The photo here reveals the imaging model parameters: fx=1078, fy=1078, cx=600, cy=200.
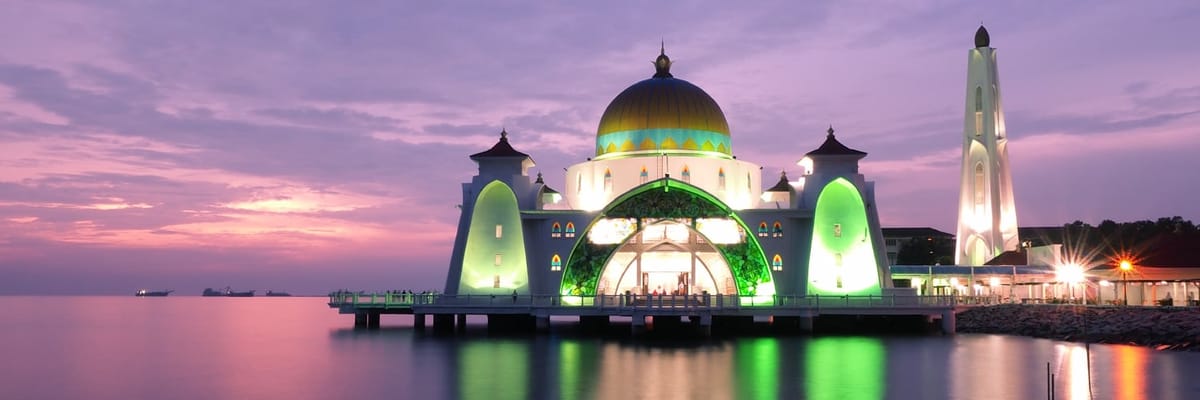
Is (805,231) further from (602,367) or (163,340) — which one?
(163,340)

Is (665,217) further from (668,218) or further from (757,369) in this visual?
(757,369)

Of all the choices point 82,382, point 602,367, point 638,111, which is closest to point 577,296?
point 638,111

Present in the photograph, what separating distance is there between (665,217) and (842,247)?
7.84 metres

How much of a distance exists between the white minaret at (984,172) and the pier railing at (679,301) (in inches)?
746

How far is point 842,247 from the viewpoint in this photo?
47125mm

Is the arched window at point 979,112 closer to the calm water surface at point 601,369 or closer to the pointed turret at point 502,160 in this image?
the calm water surface at point 601,369

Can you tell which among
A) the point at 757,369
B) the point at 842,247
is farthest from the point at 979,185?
the point at 757,369

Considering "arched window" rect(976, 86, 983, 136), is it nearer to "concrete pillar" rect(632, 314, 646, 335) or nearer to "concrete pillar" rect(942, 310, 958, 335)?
"concrete pillar" rect(942, 310, 958, 335)

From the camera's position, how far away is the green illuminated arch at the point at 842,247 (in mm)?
46750

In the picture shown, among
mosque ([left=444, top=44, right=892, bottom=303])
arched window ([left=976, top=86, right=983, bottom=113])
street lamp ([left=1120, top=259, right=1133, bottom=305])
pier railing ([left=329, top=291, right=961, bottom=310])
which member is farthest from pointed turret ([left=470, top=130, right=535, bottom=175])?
arched window ([left=976, top=86, right=983, bottom=113])

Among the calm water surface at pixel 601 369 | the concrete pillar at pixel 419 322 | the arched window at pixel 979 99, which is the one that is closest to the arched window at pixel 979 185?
the arched window at pixel 979 99

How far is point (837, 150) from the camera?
47.6 meters

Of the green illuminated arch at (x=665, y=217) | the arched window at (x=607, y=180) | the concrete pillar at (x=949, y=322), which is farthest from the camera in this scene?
the arched window at (x=607, y=180)

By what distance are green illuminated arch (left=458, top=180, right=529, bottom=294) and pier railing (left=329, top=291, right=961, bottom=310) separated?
2.01m
